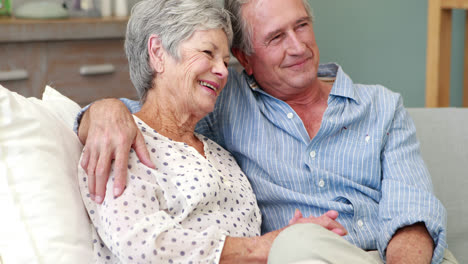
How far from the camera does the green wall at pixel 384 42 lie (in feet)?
11.2

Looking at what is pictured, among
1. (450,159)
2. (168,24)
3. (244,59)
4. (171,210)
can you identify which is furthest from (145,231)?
(450,159)

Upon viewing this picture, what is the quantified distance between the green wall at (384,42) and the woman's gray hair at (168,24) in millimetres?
2219

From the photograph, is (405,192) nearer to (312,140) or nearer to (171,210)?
(312,140)

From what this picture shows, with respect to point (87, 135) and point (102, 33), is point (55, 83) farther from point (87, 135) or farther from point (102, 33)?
point (87, 135)

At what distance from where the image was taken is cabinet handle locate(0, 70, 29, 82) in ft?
8.25

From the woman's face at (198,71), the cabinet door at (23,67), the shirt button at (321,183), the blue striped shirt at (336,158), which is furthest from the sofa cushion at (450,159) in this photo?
the cabinet door at (23,67)

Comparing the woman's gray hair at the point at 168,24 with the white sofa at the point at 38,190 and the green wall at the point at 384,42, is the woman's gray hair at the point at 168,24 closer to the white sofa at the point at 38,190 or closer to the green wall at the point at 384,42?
the white sofa at the point at 38,190

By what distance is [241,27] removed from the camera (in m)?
1.73

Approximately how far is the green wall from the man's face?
6.27 ft

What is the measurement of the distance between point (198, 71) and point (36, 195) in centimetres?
51

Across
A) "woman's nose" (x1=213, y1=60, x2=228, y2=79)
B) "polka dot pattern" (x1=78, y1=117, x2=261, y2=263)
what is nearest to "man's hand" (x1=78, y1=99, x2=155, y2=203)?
"polka dot pattern" (x1=78, y1=117, x2=261, y2=263)

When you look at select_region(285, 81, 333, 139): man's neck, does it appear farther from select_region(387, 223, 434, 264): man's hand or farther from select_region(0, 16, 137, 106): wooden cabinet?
select_region(0, 16, 137, 106): wooden cabinet

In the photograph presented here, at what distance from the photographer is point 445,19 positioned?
111 inches

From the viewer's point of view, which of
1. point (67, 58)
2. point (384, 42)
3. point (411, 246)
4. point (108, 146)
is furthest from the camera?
point (384, 42)
